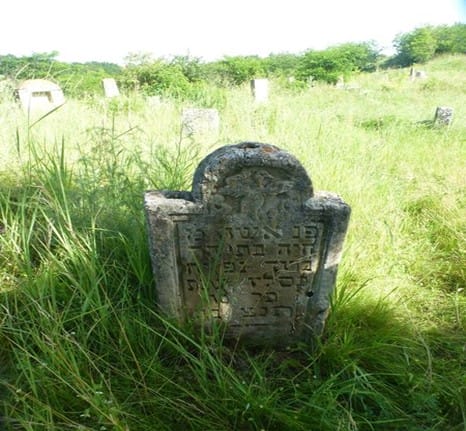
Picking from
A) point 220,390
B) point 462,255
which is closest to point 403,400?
point 220,390

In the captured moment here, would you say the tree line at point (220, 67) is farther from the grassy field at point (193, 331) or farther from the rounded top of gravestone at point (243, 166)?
the rounded top of gravestone at point (243, 166)

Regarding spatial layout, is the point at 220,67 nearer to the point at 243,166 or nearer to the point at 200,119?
the point at 200,119

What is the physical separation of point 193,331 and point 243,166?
79 centimetres

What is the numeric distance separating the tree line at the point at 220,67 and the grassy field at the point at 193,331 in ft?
2.72

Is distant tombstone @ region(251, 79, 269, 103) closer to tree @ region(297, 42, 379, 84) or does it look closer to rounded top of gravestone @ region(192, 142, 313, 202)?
rounded top of gravestone @ region(192, 142, 313, 202)

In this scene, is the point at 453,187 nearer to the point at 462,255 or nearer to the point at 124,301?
the point at 462,255

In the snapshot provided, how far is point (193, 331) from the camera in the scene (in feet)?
5.12

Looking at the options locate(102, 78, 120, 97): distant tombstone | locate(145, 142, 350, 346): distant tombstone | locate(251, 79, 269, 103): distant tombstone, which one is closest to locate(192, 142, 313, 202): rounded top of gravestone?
locate(145, 142, 350, 346): distant tombstone

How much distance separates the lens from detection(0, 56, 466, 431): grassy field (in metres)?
1.20

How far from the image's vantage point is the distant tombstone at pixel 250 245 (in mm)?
1370

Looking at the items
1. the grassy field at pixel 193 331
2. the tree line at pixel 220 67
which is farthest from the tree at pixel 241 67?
the grassy field at pixel 193 331

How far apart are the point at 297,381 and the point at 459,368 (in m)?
0.70

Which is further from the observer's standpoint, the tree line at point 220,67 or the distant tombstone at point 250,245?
the tree line at point 220,67

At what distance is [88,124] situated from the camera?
4035mm
